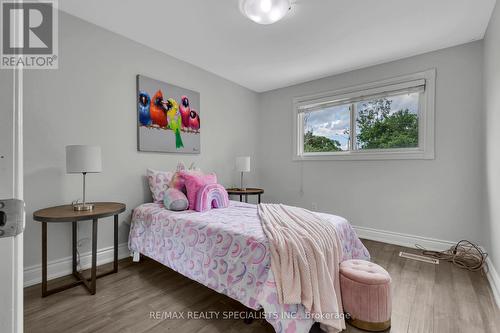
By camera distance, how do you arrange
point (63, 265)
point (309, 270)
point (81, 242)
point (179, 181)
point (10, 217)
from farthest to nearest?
point (179, 181) < point (81, 242) < point (63, 265) < point (309, 270) < point (10, 217)

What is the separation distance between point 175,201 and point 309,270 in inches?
58.1

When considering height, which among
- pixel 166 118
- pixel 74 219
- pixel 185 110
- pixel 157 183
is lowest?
pixel 74 219

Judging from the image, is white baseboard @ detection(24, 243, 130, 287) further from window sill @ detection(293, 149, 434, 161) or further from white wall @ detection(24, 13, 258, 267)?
window sill @ detection(293, 149, 434, 161)

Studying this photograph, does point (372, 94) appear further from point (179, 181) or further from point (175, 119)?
point (179, 181)

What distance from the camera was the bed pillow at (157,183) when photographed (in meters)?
2.70

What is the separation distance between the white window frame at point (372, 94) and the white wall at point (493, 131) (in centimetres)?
55

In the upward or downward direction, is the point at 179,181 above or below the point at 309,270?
above

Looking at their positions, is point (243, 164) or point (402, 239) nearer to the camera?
point (402, 239)

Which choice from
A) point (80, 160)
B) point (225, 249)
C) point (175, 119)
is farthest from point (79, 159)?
point (225, 249)

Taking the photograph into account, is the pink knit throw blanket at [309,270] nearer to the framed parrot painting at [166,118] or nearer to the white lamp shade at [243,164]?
the framed parrot painting at [166,118]

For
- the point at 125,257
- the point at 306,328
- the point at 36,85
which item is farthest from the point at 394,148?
the point at 36,85

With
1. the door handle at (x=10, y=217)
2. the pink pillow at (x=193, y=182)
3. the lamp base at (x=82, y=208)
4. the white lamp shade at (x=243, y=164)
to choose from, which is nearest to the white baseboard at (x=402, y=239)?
the white lamp shade at (x=243, y=164)

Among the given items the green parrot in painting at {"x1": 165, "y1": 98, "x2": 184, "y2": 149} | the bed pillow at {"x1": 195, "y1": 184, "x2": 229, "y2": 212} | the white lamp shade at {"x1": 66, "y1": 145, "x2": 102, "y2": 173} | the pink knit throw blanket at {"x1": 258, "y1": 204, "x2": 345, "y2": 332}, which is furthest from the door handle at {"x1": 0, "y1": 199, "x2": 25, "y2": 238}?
the green parrot in painting at {"x1": 165, "y1": 98, "x2": 184, "y2": 149}

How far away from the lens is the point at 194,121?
3.31m
